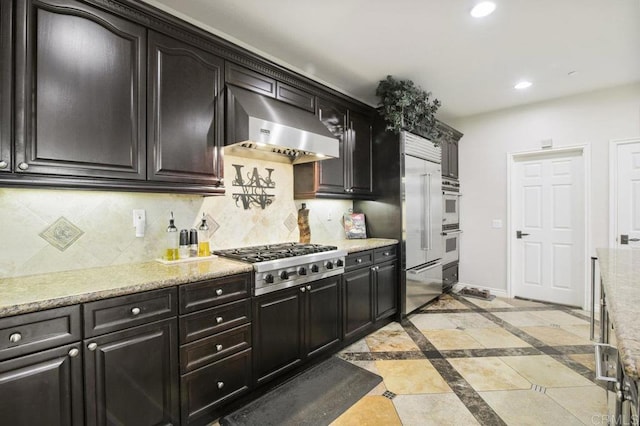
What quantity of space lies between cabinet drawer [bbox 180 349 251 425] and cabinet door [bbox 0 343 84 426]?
0.49 metres

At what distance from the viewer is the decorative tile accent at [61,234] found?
175 centimetres

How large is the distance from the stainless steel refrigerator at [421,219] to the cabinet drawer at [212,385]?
210 centimetres

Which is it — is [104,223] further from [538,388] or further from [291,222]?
[538,388]

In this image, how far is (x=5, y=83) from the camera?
4.53ft

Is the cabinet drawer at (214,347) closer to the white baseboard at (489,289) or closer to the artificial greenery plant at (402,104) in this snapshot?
the artificial greenery plant at (402,104)

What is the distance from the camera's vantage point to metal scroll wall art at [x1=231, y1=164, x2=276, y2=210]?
2658mm

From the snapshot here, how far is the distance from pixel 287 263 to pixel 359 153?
179 cm

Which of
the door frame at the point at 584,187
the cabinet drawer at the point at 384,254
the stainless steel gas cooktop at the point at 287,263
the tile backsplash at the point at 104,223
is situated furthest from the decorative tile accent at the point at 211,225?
the door frame at the point at 584,187

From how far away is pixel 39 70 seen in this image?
1.47 metres

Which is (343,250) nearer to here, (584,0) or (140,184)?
(140,184)

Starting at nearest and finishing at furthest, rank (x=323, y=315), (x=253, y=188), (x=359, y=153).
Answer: (x=323, y=315)
(x=253, y=188)
(x=359, y=153)

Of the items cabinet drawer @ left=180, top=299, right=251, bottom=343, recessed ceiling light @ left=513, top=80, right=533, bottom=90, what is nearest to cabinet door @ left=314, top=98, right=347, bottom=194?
cabinet drawer @ left=180, top=299, right=251, bottom=343

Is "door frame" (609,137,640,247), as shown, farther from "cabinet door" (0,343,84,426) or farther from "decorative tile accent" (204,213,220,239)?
"cabinet door" (0,343,84,426)

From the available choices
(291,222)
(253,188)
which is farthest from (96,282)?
(291,222)
